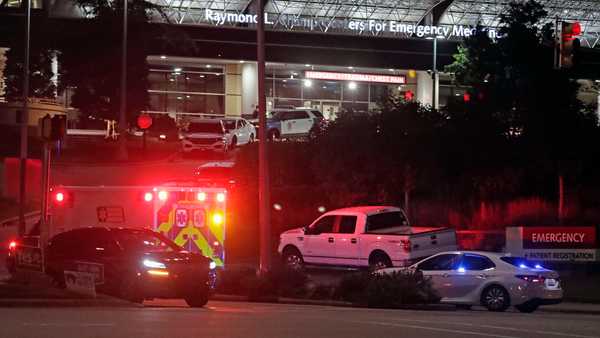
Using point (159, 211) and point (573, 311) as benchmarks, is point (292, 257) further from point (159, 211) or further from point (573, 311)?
point (573, 311)

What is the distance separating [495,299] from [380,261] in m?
5.66

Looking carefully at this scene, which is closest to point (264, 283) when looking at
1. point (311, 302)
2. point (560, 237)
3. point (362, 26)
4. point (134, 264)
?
point (311, 302)

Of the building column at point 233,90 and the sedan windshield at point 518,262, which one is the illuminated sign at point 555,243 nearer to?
the sedan windshield at point 518,262

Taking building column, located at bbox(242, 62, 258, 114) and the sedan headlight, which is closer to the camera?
the sedan headlight

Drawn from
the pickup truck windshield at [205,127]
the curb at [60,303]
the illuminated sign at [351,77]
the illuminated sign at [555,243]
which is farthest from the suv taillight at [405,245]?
the illuminated sign at [351,77]

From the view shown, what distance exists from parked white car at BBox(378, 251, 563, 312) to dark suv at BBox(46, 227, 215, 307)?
17.8 ft

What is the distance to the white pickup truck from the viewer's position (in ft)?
87.1

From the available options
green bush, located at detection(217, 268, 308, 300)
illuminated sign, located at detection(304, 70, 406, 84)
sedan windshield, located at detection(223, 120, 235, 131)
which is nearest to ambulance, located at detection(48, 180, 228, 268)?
green bush, located at detection(217, 268, 308, 300)

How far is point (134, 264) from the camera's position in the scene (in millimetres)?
19828

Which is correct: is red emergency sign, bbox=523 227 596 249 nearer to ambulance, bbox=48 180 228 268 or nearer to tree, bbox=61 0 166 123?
ambulance, bbox=48 180 228 268

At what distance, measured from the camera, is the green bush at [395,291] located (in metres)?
22.2

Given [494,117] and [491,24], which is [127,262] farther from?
[491,24]

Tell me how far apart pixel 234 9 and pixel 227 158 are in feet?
86.3

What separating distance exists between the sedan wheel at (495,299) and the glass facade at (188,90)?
5533 cm
